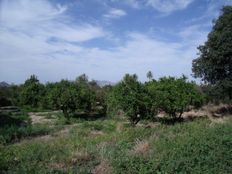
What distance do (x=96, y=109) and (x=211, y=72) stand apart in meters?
14.6

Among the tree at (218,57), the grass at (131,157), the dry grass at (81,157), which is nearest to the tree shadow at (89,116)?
the tree at (218,57)

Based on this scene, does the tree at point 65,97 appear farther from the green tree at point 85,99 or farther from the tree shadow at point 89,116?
the tree shadow at point 89,116

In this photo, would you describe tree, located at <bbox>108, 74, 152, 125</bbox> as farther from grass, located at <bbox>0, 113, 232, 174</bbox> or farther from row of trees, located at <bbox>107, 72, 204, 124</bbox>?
grass, located at <bbox>0, 113, 232, 174</bbox>

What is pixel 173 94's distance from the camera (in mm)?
24922

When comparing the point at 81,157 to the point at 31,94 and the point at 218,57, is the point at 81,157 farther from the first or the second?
the point at 31,94

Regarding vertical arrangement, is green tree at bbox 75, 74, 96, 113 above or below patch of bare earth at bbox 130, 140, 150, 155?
above

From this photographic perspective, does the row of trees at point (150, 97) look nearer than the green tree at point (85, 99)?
Yes

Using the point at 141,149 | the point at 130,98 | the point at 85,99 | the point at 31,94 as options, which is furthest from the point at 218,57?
the point at 31,94

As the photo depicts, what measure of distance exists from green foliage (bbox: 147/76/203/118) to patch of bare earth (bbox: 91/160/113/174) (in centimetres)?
1441

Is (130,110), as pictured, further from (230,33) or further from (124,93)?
(230,33)

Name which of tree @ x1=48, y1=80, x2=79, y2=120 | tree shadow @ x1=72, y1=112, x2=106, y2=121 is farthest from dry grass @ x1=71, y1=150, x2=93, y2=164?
tree @ x1=48, y1=80, x2=79, y2=120

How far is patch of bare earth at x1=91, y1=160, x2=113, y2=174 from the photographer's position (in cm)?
861

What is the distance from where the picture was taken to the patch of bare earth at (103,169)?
8609 mm

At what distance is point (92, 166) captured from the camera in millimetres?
9242
